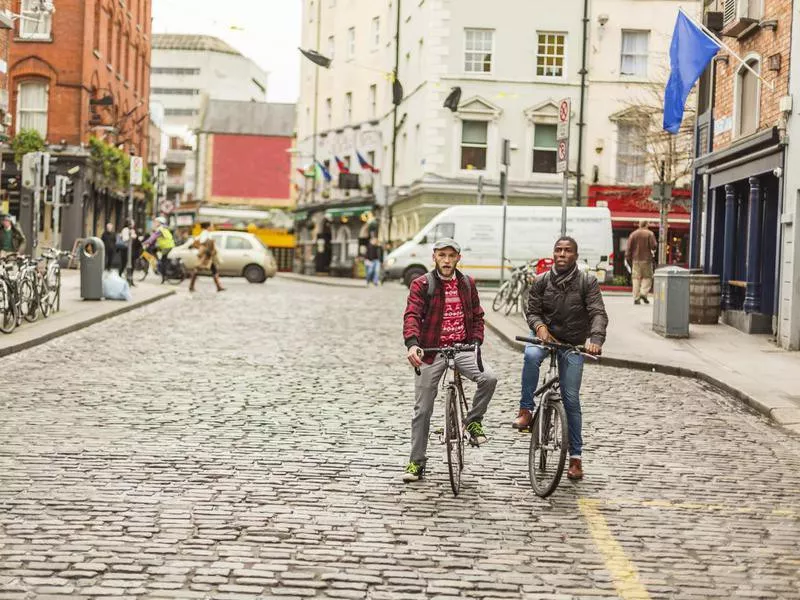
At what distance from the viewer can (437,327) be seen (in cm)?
777

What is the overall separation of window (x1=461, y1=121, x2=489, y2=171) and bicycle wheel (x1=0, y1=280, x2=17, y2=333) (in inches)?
1135

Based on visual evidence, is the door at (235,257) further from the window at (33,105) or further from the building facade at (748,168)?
the building facade at (748,168)

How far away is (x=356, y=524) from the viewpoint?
6574 millimetres

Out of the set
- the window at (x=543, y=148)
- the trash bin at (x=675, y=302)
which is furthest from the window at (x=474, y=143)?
the trash bin at (x=675, y=302)

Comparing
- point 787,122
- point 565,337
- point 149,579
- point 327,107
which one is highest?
point 327,107

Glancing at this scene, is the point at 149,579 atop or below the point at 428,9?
below

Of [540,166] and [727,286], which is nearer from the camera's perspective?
[727,286]

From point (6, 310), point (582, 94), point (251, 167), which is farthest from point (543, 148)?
point (251, 167)

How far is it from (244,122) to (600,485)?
288 ft

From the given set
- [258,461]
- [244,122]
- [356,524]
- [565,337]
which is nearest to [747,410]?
[565,337]

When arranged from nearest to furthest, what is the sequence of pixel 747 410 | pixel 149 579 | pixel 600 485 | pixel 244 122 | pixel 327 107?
pixel 149 579 < pixel 600 485 < pixel 747 410 < pixel 327 107 < pixel 244 122

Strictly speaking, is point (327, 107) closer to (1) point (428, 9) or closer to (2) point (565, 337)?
(1) point (428, 9)

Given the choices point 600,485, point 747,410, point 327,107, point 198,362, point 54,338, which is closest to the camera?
point 600,485

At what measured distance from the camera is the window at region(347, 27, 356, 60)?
58.7 metres
